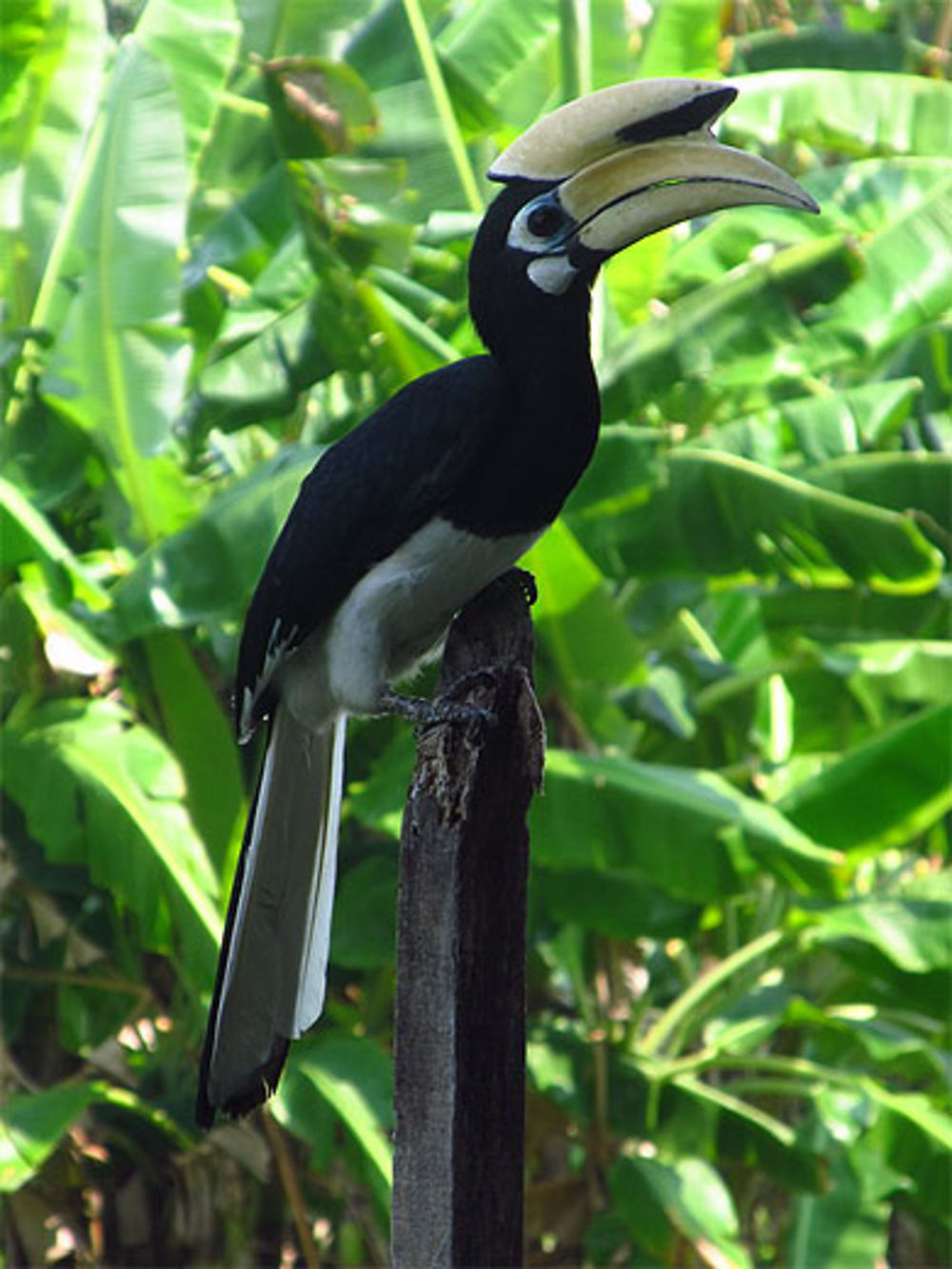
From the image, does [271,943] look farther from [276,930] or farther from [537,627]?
[537,627]

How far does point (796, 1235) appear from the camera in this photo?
511 centimetres

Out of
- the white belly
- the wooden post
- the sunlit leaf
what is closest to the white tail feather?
the white belly

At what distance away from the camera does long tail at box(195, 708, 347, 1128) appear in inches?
87.4

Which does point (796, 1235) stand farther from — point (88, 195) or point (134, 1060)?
point (88, 195)

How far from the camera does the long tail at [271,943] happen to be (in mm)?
2221

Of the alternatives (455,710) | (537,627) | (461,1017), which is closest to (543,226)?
(455,710)

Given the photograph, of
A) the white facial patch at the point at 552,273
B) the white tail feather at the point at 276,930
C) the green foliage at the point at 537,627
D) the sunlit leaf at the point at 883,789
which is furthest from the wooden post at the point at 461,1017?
the sunlit leaf at the point at 883,789

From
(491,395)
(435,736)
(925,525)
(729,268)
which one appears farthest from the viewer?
(729,268)

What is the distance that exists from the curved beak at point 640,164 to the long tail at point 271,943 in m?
0.84

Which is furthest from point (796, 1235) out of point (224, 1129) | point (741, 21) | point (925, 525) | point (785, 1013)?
point (741, 21)

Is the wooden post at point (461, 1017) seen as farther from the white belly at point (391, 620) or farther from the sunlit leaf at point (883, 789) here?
the sunlit leaf at point (883, 789)

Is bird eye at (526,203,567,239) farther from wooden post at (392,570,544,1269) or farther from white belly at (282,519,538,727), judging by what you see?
wooden post at (392,570,544,1269)

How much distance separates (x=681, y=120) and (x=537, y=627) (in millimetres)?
2512

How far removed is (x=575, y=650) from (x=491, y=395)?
232 centimetres
